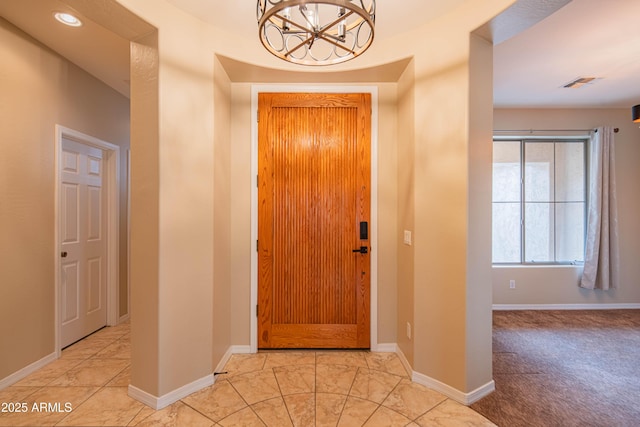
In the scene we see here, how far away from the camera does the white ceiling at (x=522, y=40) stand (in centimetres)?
191

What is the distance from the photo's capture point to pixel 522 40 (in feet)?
7.57

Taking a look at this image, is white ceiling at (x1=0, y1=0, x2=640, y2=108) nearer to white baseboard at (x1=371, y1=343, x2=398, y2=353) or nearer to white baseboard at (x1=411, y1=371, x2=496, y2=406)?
white baseboard at (x1=411, y1=371, x2=496, y2=406)

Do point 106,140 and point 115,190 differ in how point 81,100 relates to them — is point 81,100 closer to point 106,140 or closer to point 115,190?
point 106,140

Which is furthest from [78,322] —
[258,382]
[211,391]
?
[258,382]

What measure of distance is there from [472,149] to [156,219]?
2151mm

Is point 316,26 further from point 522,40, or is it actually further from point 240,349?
point 240,349

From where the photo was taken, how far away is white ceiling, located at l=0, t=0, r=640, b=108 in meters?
1.91

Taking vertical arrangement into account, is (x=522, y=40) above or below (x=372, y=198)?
above

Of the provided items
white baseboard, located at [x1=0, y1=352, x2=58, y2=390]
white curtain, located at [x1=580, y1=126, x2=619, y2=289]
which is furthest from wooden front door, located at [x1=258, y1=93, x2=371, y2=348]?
white curtain, located at [x1=580, y1=126, x2=619, y2=289]

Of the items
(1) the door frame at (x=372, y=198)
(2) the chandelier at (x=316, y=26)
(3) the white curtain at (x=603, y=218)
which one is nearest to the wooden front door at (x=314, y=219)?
(1) the door frame at (x=372, y=198)

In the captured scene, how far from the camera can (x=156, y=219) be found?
6.02 ft

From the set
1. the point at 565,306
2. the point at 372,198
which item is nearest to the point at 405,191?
the point at 372,198

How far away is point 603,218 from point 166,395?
504 centimetres

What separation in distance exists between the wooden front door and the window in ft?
7.94
